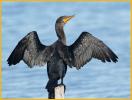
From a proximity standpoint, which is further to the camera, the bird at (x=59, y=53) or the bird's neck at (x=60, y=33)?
the bird's neck at (x=60, y=33)

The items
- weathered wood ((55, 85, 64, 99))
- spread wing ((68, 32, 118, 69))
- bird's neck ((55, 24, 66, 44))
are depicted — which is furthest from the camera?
bird's neck ((55, 24, 66, 44))

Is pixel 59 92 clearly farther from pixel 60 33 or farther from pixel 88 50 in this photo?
pixel 60 33

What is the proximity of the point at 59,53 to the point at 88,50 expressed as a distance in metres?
0.72

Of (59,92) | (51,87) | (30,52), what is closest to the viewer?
(59,92)

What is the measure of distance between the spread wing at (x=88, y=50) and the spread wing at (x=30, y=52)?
504 mm

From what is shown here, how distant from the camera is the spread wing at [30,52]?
51.7 ft

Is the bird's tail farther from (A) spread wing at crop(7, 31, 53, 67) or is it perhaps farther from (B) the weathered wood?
(A) spread wing at crop(7, 31, 53, 67)

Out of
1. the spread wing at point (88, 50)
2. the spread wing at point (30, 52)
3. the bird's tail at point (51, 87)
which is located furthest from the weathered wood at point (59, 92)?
the spread wing at point (88, 50)

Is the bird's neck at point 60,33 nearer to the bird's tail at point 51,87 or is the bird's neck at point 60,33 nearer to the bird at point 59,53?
the bird at point 59,53

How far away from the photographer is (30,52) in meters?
15.9

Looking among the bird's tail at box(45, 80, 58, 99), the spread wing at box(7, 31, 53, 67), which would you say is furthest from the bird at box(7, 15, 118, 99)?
the bird's tail at box(45, 80, 58, 99)

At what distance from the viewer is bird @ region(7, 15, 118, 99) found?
51.0ft

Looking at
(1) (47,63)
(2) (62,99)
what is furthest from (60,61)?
(2) (62,99)

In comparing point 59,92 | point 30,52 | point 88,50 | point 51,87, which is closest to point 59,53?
point 30,52
